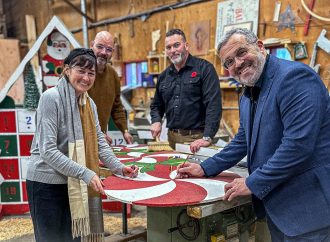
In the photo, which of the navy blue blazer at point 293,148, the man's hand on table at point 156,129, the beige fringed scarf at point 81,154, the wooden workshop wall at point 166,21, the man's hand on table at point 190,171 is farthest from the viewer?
the wooden workshop wall at point 166,21

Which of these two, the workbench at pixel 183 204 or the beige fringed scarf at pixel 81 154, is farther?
the beige fringed scarf at pixel 81 154

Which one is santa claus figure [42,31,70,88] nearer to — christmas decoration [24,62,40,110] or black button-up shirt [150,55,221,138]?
christmas decoration [24,62,40,110]

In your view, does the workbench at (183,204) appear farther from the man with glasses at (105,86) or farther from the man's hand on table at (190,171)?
the man with glasses at (105,86)

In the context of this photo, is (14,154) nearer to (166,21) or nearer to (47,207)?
(47,207)

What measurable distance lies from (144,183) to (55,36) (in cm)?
214

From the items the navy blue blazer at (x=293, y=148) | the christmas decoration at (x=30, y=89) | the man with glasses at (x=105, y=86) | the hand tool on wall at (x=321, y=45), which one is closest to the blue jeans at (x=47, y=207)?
the navy blue blazer at (x=293, y=148)

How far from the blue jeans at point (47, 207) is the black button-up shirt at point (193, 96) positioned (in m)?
1.26

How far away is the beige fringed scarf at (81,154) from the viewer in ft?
5.56

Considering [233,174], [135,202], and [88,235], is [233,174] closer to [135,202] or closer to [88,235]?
[135,202]

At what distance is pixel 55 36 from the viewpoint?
10.7 feet

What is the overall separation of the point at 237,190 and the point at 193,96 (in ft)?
4.67

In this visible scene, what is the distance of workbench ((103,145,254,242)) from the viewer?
1489mm

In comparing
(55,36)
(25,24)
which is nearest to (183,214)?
(55,36)

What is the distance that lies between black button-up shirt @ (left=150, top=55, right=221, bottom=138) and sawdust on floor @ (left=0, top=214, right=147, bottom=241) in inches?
47.7
